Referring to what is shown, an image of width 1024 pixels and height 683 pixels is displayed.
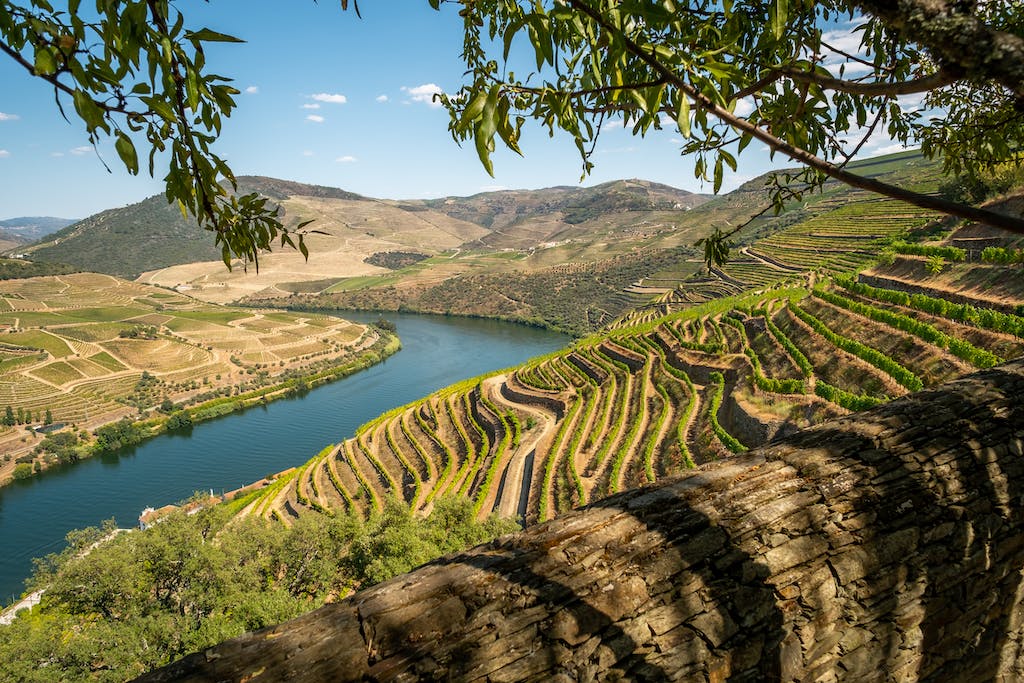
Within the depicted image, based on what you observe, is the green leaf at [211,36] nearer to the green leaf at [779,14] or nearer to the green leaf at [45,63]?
the green leaf at [45,63]

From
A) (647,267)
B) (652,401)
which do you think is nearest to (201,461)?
(652,401)

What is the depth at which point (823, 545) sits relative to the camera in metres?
2.22

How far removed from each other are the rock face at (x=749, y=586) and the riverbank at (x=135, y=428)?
65734mm

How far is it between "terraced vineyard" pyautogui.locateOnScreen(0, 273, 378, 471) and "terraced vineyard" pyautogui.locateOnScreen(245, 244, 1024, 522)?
43772mm

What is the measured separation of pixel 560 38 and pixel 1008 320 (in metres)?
18.6

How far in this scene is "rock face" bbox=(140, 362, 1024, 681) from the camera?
73.1 inches

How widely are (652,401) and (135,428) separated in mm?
58499

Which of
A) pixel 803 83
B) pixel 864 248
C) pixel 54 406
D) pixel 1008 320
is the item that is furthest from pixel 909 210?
pixel 54 406

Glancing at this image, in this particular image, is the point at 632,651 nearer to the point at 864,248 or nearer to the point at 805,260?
the point at 864,248

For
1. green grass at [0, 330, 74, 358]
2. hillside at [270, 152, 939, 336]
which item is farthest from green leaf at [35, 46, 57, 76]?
green grass at [0, 330, 74, 358]

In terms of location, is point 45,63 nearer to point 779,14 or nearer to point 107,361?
point 779,14

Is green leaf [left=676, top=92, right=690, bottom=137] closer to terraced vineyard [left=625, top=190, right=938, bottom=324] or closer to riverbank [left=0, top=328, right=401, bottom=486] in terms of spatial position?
terraced vineyard [left=625, top=190, right=938, bottom=324]

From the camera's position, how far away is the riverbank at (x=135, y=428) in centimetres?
5038

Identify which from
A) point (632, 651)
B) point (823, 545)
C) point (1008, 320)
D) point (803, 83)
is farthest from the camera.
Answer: point (1008, 320)
